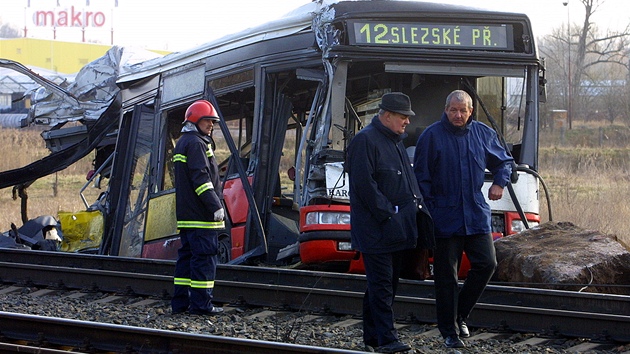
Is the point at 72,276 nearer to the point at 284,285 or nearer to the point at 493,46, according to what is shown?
the point at 284,285

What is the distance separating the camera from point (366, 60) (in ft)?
29.6

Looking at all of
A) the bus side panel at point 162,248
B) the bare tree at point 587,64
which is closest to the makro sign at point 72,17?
the bare tree at point 587,64

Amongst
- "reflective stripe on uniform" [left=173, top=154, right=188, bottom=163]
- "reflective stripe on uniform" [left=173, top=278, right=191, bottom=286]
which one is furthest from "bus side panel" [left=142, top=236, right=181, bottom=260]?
"reflective stripe on uniform" [left=173, top=154, right=188, bottom=163]

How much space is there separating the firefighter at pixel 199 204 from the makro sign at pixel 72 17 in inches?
3274

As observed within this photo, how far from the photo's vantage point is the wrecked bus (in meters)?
8.95

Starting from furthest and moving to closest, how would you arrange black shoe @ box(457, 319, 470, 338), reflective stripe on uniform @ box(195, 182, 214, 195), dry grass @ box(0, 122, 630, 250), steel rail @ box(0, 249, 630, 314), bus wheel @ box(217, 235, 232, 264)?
1. dry grass @ box(0, 122, 630, 250)
2. bus wheel @ box(217, 235, 232, 264)
3. reflective stripe on uniform @ box(195, 182, 214, 195)
4. steel rail @ box(0, 249, 630, 314)
5. black shoe @ box(457, 319, 470, 338)

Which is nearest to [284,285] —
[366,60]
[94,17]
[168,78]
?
[366,60]

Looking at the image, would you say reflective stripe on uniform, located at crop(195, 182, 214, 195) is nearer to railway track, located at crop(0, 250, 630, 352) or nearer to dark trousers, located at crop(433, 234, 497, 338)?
railway track, located at crop(0, 250, 630, 352)

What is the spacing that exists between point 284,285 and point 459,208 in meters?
2.97

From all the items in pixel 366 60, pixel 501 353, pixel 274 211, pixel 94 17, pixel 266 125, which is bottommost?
pixel 501 353

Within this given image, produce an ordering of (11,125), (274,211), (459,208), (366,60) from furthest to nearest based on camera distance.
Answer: (11,125) → (274,211) → (366,60) → (459,208)

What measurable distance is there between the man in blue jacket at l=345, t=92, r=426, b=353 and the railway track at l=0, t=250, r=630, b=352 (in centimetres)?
119

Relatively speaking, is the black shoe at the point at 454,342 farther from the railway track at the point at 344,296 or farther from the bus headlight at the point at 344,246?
the bus headlight at the point at 344,246

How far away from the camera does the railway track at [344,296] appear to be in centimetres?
672
